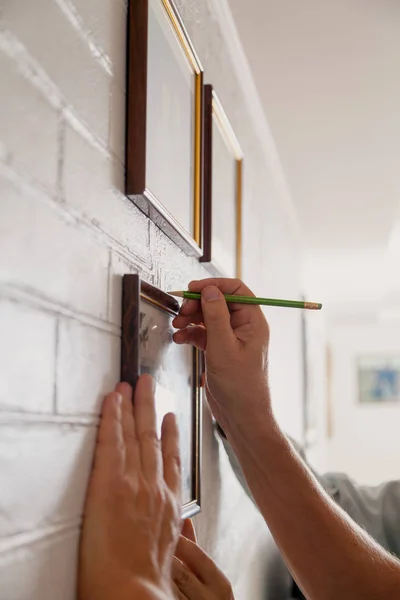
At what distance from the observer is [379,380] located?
631cm

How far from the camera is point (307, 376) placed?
3670 millimetres

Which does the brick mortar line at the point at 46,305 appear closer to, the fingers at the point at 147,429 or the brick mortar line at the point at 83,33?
the fingers at the point at 147,429

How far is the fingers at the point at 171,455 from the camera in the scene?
2.51 feet

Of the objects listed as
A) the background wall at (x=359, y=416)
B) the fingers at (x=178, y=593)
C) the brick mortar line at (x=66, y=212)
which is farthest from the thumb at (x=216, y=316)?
the background wall at (x=359, y=416)

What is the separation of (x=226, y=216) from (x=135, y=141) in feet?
2.27

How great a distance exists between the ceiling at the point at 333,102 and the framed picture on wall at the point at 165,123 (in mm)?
511

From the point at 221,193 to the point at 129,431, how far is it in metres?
0.82

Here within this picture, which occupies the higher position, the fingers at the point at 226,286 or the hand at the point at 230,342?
the fingers at the point at 226,286

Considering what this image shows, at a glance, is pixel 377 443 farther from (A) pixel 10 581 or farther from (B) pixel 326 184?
(A) pixel 10 581

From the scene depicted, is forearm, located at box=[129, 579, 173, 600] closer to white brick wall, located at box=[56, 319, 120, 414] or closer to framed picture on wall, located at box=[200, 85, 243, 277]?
white brick wall, located at box=[56, 319, 120, 414]

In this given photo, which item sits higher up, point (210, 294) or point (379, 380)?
point (210, 294)

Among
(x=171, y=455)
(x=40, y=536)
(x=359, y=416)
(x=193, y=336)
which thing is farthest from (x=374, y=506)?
(x=359, y=416)

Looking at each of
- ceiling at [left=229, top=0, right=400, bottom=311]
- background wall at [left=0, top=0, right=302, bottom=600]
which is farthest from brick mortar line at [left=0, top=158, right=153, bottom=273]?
ceiling at [left=229, top=0, right=400, bottom=311]

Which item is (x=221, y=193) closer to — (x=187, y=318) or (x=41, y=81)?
(x=187, y=318)
